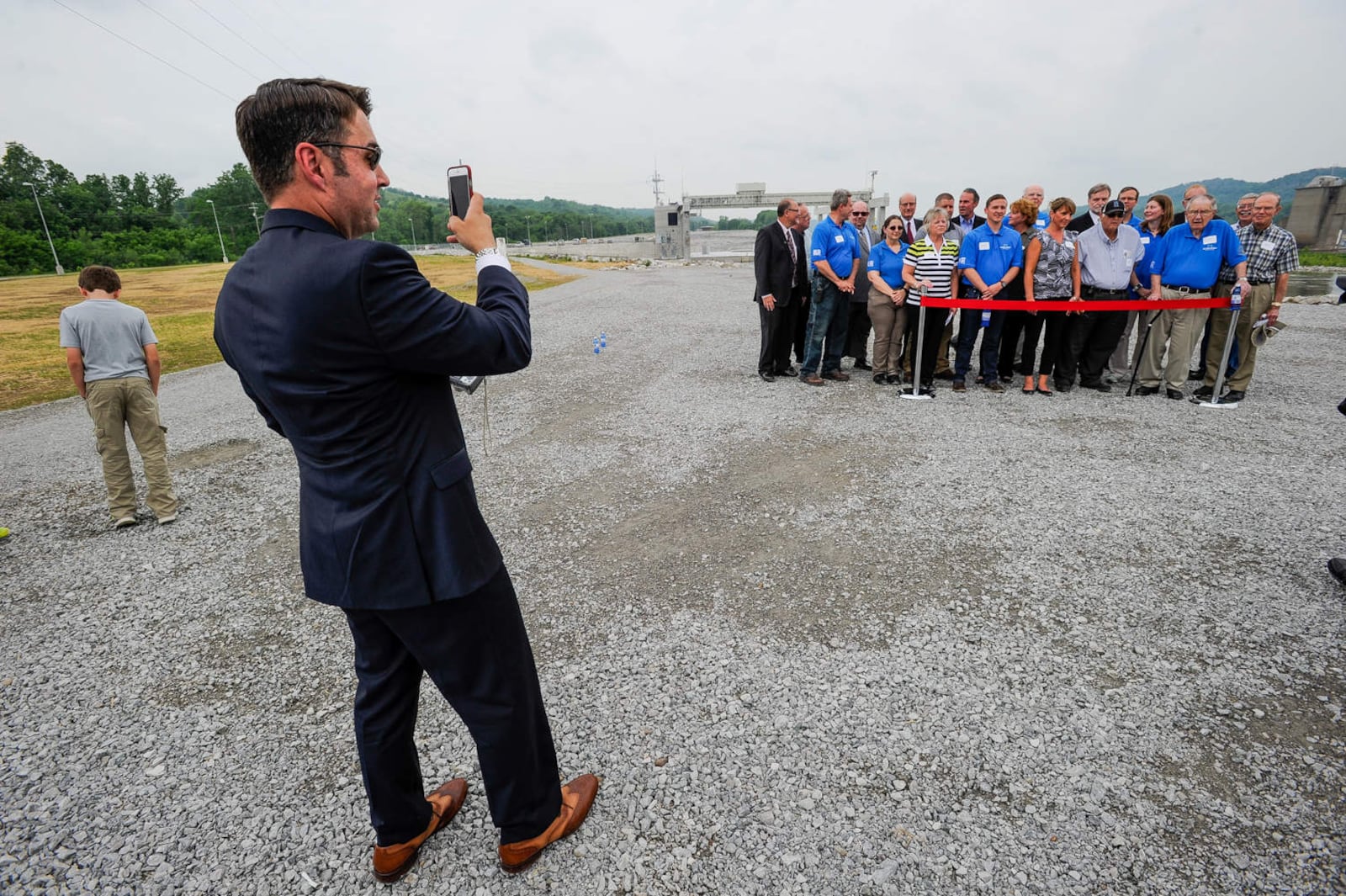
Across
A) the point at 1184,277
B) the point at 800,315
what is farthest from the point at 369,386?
the point at 1184,277

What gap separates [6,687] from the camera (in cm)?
324

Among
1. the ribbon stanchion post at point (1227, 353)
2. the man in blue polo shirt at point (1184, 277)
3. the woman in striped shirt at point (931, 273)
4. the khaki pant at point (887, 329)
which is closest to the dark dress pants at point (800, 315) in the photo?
the khaki pant at point (887, 329)

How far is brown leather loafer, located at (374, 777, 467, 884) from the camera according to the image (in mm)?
2135

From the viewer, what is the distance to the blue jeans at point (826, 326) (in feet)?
26.4

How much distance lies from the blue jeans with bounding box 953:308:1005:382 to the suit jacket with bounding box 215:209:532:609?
7205mm

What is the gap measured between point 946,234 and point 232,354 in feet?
25.8

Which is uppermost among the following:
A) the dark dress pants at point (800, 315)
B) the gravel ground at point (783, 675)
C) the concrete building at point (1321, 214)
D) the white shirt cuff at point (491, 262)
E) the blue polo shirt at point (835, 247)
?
the concrete building at point (1321, 214)

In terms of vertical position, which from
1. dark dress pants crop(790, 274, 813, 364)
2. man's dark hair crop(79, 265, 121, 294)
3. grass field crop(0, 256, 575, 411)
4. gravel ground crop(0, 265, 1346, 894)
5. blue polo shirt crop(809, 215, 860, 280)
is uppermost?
blue polo shirt crop(809, 215, 860, 280)

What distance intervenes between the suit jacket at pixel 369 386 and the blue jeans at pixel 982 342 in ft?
23.6

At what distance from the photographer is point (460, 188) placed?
1.89 m

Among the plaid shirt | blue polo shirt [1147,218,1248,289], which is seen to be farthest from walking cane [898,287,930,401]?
the plaid shirt

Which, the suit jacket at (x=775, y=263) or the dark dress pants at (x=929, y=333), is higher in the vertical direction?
the suit jacket at (x=775, y=263)

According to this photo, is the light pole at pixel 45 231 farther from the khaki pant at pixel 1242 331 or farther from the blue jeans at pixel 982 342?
the khaki pant at pixel 1242 331

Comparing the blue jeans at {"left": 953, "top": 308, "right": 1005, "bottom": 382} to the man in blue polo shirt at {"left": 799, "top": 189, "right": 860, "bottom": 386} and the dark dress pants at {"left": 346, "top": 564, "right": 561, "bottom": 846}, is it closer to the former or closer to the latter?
the man in blue polo shirt at {"left": 799, "top": 189, "right": 860, "bottom": 386}
